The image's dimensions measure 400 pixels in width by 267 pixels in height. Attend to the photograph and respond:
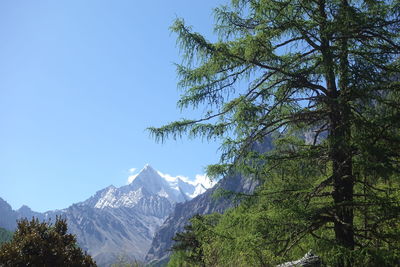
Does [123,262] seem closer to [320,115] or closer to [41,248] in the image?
[41,248]

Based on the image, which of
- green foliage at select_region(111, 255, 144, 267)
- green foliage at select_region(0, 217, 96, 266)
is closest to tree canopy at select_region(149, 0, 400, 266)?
green foliage at select_region(0, 217, 96, 266)

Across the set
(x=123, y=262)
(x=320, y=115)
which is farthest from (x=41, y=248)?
(x=320, y=115)

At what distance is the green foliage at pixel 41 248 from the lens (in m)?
11.1

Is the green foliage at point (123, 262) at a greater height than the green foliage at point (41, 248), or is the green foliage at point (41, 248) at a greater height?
the green foliage at point (41, 248)

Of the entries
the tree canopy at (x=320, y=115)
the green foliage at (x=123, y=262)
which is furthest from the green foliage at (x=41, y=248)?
the tree canopy at (x=320, y=115)

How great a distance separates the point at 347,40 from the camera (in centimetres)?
771

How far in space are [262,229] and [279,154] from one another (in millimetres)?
2277

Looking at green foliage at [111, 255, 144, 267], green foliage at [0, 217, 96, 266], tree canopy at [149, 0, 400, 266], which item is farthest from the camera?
green foliage at [111, 255, 144, 267]

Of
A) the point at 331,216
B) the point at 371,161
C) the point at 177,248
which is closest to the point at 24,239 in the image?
the point at 331,216

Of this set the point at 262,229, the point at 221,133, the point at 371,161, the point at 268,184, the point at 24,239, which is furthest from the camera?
the point at 24,239

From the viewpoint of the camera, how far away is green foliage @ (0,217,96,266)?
11055 millimetres

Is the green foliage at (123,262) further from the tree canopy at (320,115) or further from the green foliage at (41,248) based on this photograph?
the tree canopy at (320,115)

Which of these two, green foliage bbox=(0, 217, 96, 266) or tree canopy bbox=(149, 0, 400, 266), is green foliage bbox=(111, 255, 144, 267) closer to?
green foliage bbox=(0, 217, 96, 266)

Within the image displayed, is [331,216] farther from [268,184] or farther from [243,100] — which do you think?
[243,100]
